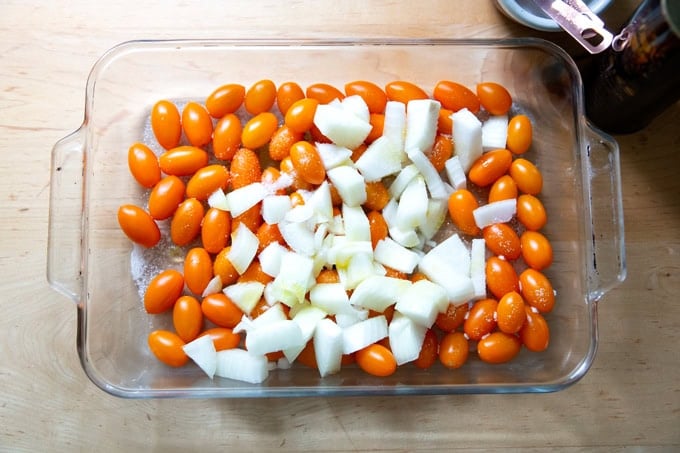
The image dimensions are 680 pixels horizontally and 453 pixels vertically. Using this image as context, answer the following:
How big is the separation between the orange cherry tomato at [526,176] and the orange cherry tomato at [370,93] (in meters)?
0.21

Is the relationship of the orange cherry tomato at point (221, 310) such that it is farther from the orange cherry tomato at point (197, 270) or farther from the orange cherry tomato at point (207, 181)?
the orange cherry tomato at point (207, 181)

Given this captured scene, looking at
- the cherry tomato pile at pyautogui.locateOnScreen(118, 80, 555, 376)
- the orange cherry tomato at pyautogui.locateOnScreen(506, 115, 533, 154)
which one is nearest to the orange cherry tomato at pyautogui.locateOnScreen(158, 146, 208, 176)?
the cherry tomato pile at pyautogui.locateOnScreen(118, 80, 555, 376)

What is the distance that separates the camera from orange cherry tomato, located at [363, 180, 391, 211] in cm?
96

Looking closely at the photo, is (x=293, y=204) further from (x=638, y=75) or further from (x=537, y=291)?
(x=638, y=75)

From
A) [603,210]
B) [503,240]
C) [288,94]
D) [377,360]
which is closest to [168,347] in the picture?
[377,360]

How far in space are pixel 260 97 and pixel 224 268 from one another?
0.25 m

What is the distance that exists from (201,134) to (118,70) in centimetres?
17

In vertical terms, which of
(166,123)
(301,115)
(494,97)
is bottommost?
(166,123)

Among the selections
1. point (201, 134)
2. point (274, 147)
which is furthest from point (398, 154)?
point (201, 134)

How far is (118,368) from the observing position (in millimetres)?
969

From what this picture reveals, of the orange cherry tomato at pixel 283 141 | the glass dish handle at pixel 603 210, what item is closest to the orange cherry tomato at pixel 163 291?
the orange cherry tomato at pixel 283 141

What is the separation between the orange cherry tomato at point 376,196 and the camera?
37.6 inches

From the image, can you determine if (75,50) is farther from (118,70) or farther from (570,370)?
(570,370)

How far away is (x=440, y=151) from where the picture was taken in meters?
0.97
